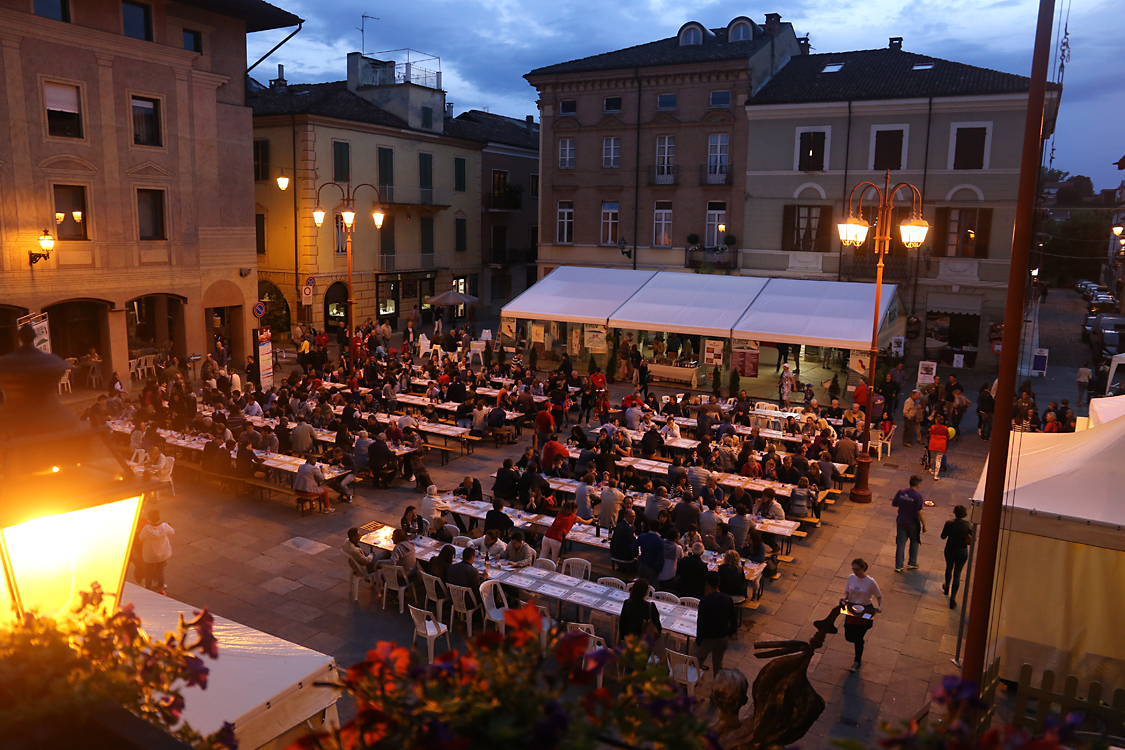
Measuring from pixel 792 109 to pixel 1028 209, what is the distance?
26.6 meters

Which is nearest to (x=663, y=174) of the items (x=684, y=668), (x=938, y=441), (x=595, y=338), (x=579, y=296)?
(x=579, y=296)

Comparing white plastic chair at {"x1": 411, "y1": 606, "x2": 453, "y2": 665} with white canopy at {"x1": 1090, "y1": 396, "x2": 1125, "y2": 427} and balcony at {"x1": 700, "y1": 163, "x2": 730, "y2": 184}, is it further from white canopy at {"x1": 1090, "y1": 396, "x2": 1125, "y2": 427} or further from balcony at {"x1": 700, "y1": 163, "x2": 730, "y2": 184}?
balcony at {"x1": 700, "y1": 163, "x2": 730, "y2": 184}

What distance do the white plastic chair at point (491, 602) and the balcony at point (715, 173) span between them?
83.0 feet

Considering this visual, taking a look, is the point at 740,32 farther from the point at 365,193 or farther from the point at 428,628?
the point at 428,628

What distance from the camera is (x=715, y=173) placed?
1282 inches

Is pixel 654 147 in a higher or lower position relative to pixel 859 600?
higher

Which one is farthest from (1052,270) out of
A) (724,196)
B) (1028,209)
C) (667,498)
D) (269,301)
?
(1028,209)

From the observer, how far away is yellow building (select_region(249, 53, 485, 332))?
33.2 m

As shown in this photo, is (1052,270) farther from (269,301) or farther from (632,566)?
(632,566)

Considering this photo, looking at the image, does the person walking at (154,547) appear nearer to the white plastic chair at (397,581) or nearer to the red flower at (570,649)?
the white plastic chair at (397,581)

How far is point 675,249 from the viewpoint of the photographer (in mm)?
33625

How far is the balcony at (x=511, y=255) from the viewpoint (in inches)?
1767

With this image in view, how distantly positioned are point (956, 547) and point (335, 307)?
28.7m

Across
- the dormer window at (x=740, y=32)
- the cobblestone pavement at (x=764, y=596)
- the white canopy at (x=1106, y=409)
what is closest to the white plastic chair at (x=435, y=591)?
the cobblestone pavement at (x=764, y=596)
